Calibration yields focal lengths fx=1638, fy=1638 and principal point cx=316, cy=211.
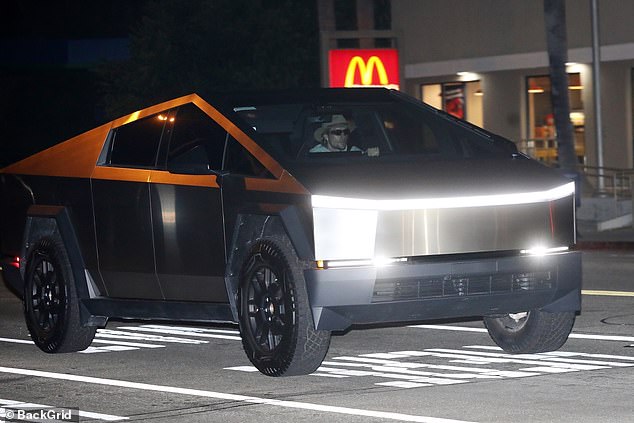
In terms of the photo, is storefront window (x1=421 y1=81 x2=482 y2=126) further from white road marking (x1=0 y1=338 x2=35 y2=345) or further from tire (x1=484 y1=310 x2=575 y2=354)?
tire (x1=484 y1=310 x2=575 y2=354)

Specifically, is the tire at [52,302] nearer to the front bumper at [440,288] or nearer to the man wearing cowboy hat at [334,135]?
the man wearing cowboy hat at [334,135]

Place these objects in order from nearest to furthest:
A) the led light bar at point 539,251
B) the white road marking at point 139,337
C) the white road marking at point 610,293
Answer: the led light bar at point 539,251 → the white road marking at point 139,337 → the white road marking at point 610,293

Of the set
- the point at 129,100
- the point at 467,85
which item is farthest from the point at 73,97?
the point at 467,85

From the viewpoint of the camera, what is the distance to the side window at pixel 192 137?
10.6m

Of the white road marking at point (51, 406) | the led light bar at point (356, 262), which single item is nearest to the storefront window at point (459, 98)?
the led light bar at point (356, 262)

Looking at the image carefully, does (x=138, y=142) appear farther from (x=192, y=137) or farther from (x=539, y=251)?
(x=539, y=251)

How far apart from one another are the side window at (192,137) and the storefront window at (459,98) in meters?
28.0

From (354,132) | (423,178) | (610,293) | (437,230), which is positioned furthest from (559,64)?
(437,230)

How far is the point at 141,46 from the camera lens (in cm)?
5088

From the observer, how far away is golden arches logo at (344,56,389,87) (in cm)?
2956

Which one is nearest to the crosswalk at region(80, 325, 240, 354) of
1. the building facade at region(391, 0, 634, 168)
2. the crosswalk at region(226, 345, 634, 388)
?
the crosswalk at region(226, 345, 634, 388)

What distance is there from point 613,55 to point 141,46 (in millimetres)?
20408

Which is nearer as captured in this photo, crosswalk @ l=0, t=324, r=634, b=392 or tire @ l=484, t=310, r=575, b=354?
crosswalk @ l=0, t=324, r=634, b=392

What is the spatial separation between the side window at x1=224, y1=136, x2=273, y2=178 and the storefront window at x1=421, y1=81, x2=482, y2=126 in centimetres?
2850
